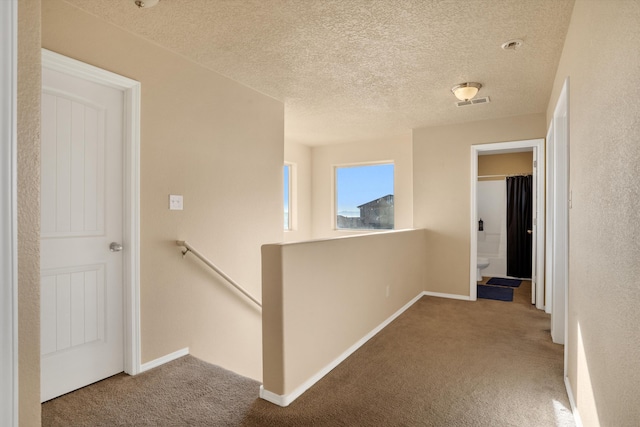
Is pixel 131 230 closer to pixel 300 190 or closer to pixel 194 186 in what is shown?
pixel 194 186

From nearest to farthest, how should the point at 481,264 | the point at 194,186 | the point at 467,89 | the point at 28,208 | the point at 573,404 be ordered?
1. the point at 28,208
2. the point at 573,404
3. the point at 194,186
4. the point at 467,89
5. the point at 481,264

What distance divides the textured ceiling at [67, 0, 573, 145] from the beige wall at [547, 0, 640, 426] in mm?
539

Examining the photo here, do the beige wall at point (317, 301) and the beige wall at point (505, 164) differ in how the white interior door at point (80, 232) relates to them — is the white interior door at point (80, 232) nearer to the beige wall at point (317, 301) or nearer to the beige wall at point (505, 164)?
the beige wall at point (317, 301)

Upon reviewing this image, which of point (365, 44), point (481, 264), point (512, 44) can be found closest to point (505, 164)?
point (481, 264)

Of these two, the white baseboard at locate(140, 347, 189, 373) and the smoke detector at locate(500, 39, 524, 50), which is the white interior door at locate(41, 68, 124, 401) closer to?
the white baseboard at locate(140, 347, 189, 373)

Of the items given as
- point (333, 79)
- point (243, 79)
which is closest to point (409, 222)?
point (333, 79)

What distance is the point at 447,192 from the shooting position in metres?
4.86

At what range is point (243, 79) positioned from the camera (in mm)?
3316

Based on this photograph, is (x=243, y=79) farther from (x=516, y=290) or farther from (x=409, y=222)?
(x=516, y=290)

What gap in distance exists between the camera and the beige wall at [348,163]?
5738mm

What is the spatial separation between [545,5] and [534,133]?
8.39 feet

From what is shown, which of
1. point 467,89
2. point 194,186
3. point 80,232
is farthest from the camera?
point 467,89

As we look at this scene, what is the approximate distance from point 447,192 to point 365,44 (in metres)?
2.81
